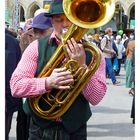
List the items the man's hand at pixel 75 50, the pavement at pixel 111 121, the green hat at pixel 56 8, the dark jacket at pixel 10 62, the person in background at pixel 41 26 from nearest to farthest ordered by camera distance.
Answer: the man's hand at pixel 75 50 < the green hat at pixel 56 8 < the dark jacket at pixel 10 62 < the person in background at pixel 41 26 < the pavement at pixel 111 121

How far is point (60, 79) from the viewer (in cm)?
297

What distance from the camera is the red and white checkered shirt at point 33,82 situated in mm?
3043

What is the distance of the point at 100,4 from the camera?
122 inches

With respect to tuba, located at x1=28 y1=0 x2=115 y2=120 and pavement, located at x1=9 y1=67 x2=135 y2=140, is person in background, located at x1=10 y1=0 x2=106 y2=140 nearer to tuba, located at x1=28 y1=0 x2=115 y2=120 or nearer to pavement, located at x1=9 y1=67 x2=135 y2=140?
tuba, located at x1=28 y1=0 x2=115 y2=120

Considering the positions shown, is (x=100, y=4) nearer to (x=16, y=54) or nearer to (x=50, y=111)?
(x=50, y=111)

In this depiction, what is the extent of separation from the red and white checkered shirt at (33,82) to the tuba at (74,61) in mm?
64

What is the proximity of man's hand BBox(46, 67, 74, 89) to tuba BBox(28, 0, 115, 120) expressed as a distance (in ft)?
0.12

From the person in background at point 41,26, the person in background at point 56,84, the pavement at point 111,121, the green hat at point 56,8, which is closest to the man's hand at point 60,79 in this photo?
the person in background at point 56,84

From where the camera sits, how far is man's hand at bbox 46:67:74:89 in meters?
2.98

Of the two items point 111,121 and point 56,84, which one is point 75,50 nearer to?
point 56,84

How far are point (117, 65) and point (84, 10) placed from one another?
15619mm

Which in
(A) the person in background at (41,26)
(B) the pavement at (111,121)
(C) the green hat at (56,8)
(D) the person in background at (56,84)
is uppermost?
(C) the green hat at (56,8)

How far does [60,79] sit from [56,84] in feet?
0.14

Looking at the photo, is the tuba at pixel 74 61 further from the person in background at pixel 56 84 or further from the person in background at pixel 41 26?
the person in background at pixel 41 26
